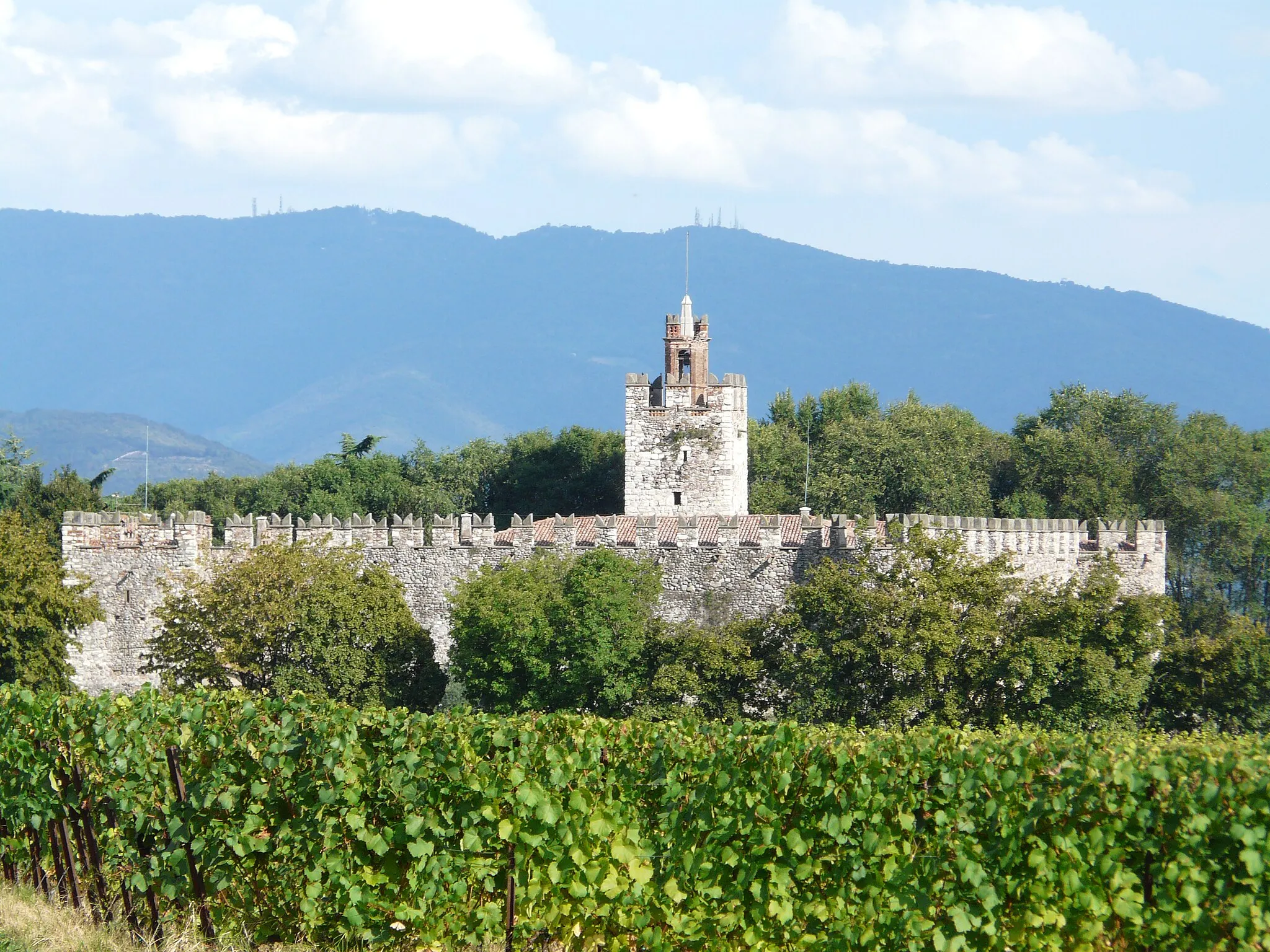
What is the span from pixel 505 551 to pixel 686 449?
1140 centimetres

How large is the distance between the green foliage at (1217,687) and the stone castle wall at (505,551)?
711cm

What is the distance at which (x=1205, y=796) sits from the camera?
40.9 feet

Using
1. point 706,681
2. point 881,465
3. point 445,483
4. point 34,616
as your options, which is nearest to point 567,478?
point 445,483

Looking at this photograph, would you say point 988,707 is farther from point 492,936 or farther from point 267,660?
point 492,936

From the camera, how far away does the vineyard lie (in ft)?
42.6

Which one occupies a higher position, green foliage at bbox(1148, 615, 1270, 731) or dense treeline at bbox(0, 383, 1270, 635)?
dense treeline at bbox(0, 383, 1270, 635)

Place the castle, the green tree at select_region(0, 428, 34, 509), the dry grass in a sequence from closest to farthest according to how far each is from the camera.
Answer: the dry grass, the castle, the green tree at select_region(0, 428, 34, 509)

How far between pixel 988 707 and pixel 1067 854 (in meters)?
17.4

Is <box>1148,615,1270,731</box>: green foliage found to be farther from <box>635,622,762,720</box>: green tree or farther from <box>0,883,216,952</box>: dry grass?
<box>0,883,216,952</box>: dry grass

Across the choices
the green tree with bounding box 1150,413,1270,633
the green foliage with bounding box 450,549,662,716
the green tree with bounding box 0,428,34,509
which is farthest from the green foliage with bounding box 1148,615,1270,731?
the green tree with bounding box 0,428,34,509

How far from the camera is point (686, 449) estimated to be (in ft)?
172

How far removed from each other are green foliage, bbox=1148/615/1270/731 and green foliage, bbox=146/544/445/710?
51.6ft

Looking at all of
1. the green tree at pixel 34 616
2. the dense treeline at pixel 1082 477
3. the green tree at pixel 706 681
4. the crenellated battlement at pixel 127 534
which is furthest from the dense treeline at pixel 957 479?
the green tree at pixel 706 681

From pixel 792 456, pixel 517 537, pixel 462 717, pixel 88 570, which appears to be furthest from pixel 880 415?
pixel 462 717
